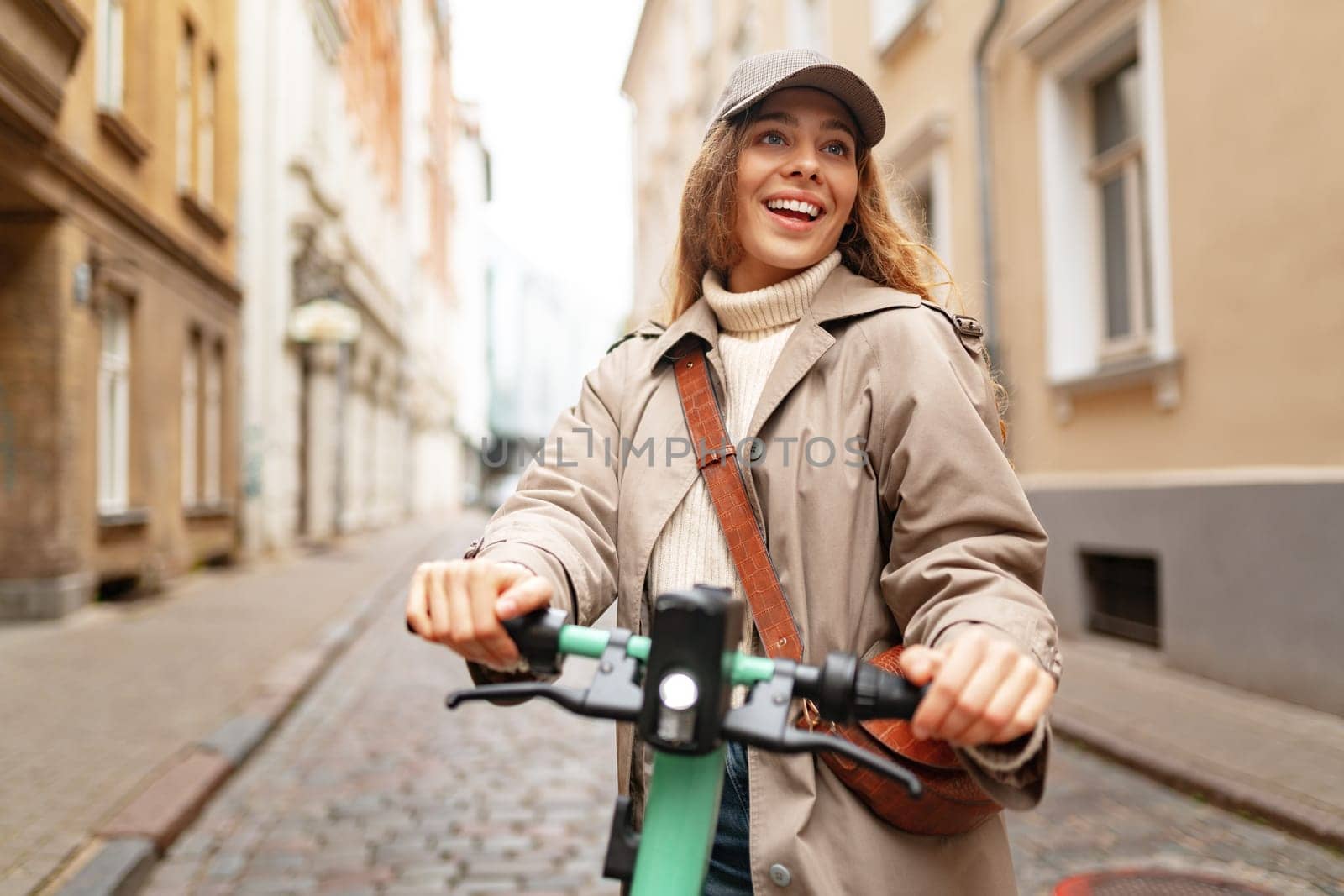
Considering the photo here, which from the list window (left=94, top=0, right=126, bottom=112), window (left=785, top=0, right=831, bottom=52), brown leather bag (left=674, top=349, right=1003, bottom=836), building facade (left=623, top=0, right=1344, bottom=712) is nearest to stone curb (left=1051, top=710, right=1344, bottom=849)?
building facade (left=623, top=0, right=1344, bottom=712)

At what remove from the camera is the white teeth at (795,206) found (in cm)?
173

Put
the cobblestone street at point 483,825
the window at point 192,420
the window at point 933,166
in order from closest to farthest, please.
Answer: the cobblestone street at point 483,825, the window at point 933,166, the window at point 192,420

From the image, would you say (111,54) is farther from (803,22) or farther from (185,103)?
(803,22)

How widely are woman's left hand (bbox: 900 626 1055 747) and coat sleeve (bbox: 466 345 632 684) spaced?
1.59 feet

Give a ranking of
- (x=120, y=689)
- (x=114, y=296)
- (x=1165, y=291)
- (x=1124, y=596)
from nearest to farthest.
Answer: (x=120, y=689) → (x=1165, y=291) → (x=1124, y=596) → (x=114, y=296)

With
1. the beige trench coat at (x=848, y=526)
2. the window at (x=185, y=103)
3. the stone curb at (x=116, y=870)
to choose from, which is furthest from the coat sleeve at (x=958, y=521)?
the window at (x=185, y=103)

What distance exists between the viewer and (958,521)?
1.39 m

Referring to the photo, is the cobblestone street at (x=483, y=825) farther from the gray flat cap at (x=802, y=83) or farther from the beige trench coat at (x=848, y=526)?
the gray flat cap at (x=802, y=83)

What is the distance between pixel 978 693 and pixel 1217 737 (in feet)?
16.8

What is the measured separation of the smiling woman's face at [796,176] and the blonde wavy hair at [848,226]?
0.03 metres

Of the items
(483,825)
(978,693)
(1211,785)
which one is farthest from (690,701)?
(1211,785)

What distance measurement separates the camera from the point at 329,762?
5.58 metres

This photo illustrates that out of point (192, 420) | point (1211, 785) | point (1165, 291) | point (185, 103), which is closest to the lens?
point (1211, 785)

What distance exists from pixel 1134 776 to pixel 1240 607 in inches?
75.5
